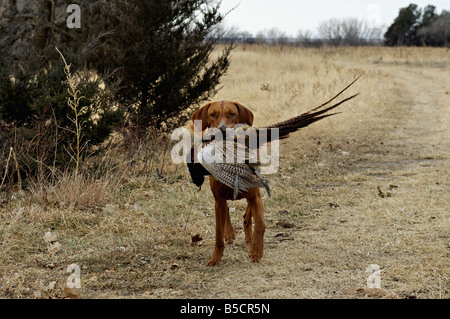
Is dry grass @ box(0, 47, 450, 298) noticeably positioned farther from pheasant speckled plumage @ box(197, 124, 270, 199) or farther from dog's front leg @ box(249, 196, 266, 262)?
pheasant speckled plumage @ box(197, 124, 270, 199)

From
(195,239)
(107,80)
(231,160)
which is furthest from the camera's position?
(107,80)

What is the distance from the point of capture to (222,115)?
394 cm

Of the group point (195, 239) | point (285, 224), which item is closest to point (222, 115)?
point (195, 239)

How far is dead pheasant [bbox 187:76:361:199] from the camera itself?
11.7 feet

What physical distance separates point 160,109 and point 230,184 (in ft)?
16.7

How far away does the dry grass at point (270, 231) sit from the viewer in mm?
3658

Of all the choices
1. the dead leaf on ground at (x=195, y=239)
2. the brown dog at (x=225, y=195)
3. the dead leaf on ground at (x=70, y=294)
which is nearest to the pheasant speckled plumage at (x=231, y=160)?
the brown dog at (x=225, y=195)

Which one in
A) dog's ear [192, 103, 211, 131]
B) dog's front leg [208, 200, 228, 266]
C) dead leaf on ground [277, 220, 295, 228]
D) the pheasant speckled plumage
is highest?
dog's ear [192, 103, 211, 131]

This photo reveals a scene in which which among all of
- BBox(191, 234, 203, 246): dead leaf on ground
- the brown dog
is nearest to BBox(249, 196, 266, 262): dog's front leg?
the brown dog

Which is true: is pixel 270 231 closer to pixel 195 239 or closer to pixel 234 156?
pixel 195 239

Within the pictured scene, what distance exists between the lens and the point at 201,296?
138 inches

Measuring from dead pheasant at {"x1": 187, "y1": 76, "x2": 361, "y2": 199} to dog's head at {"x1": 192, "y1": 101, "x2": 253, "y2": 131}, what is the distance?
0.39 feet

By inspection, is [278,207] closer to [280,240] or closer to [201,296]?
[280,240]

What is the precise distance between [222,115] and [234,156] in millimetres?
451
